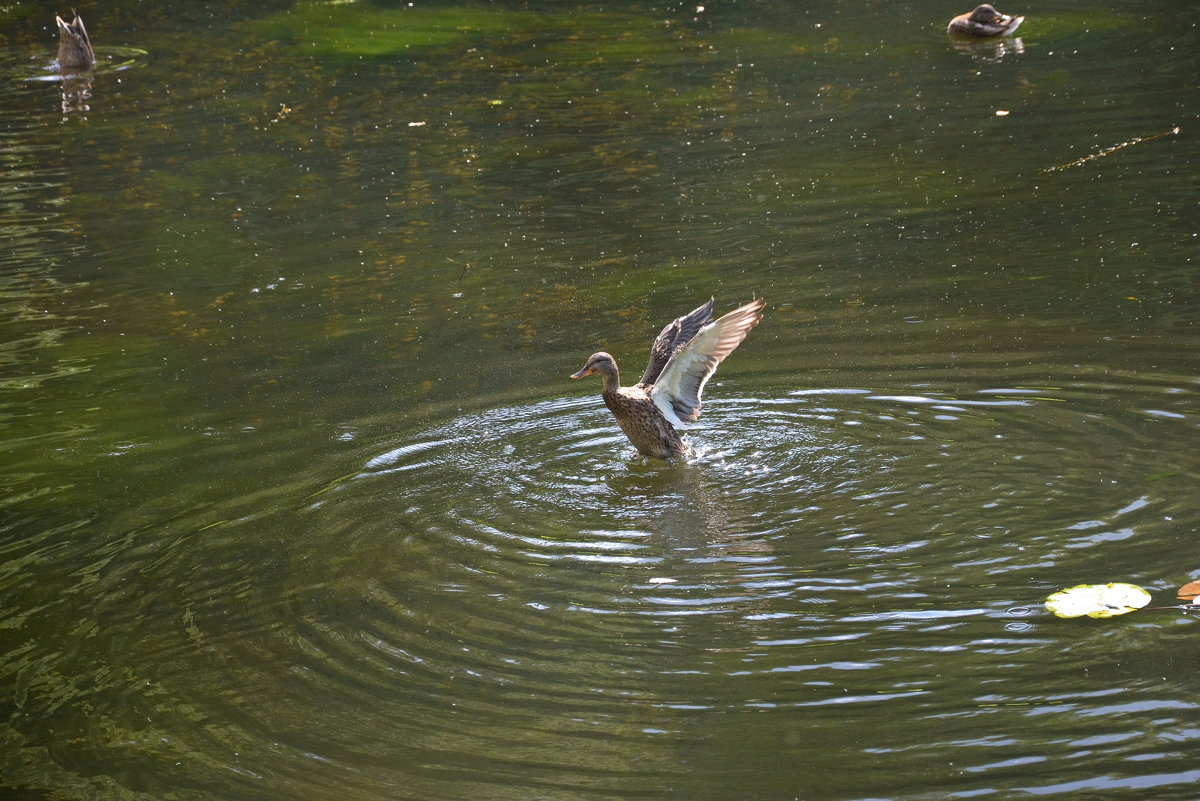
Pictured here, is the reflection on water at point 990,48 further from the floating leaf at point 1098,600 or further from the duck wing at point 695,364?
the floating leaf at point 1098,600

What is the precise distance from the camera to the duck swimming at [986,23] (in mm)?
18844

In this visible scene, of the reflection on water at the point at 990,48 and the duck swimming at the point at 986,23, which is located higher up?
the duck swimming at the point at 986,23

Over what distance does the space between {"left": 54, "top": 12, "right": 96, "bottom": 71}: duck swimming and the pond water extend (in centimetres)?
406

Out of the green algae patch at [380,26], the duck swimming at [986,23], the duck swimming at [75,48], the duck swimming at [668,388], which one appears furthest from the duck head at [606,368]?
the duck swimming at [75,48]

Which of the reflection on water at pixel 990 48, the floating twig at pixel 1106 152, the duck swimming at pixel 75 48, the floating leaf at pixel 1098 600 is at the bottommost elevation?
the floating leaf at pixel 1098 600

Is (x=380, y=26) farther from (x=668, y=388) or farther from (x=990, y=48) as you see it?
(x=668, y=388)

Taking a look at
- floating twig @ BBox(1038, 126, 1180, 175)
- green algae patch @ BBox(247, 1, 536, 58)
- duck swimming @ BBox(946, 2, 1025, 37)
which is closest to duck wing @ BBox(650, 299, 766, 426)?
floating twig @ BBox(1038, 126, 1180, 175)

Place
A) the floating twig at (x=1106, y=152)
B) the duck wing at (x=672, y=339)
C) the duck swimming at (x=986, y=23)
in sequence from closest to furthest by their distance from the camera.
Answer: the duck wing at (x=672, y=339), the floating twig at (x=1106, y=152), the duck swimming at (x=986, y=23)

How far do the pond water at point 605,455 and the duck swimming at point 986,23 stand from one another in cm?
249

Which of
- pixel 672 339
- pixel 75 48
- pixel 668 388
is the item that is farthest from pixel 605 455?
pixel 75 48

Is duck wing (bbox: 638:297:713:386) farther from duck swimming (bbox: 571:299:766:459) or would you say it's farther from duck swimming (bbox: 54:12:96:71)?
duck swimming (bbox: 54:12:96:71)

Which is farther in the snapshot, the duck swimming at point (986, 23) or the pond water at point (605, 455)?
the duck swimming at point (986, 23)

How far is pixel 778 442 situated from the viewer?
24.7 ft

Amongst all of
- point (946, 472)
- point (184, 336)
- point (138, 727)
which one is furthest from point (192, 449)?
point (946, 472)
